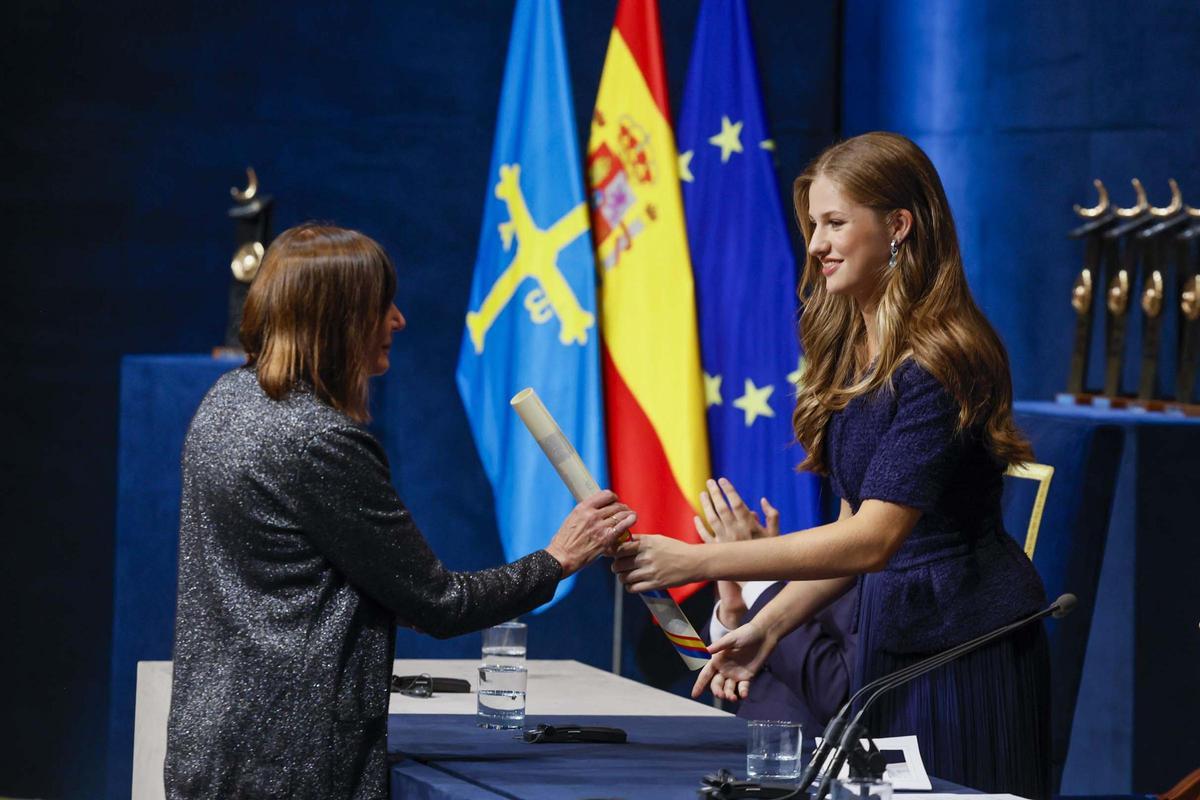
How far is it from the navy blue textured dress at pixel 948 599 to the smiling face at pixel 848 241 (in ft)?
0.57

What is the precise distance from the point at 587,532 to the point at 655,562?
128 mm

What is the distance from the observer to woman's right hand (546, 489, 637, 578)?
2482mm

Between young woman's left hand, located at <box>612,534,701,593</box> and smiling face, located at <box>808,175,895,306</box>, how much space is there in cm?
45

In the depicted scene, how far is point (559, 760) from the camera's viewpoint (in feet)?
7.64

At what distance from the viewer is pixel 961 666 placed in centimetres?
243

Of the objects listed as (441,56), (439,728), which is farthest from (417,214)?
(439,728)

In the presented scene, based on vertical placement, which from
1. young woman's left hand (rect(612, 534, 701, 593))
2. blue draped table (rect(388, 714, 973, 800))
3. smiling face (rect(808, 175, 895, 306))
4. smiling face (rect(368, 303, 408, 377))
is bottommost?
blue draped table (rect(388, 714, 973, 800))

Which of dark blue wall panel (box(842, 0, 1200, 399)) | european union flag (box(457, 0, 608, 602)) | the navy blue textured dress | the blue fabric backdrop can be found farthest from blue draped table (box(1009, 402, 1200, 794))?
the navy blue textured dress

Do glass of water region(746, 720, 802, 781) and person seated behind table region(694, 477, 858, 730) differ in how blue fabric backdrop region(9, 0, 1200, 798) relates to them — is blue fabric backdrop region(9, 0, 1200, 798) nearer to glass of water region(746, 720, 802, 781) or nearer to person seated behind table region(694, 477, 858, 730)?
person seated behind table region(694, 477, 858, 730)

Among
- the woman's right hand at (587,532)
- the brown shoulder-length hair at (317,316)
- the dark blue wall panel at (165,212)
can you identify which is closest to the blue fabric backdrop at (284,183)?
the dark blue wall panel at (165,212)

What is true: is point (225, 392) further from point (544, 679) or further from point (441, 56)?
point (441, 56)

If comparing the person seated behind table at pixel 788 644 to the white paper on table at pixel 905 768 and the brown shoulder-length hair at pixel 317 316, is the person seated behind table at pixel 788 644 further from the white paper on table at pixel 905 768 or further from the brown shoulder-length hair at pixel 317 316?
the brown shoulder-length hair at pixel 317 316

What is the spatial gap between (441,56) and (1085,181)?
192cm

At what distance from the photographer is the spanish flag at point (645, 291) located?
4922 millimetres
